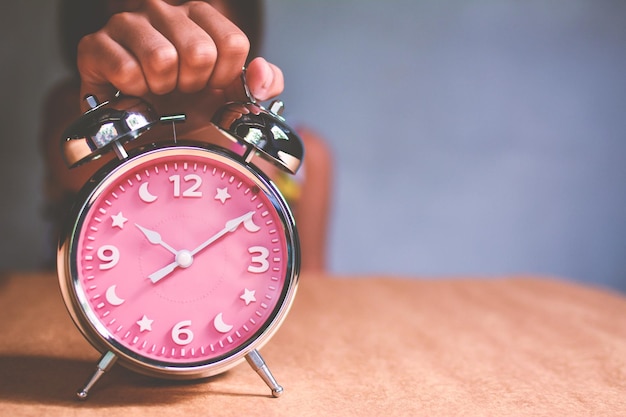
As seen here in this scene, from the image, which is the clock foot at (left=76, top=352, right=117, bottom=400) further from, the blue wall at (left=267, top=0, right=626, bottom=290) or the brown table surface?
the blue wall at (left=267, top=0, right=626, bottom=290)

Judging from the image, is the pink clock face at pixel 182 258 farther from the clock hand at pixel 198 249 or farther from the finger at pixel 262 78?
the finger at pixel 262 78

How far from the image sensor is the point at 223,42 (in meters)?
0.69

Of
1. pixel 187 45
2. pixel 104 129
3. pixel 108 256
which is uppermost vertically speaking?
pixel 187 45

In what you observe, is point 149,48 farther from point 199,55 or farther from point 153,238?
point 153,238

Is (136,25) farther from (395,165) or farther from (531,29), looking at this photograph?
(531,29)

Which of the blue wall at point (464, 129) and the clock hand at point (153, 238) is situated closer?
the clock hand at point (153, 238)

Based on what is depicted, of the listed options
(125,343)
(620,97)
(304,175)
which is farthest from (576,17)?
(125,343)

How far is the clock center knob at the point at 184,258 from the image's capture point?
0.68 meters

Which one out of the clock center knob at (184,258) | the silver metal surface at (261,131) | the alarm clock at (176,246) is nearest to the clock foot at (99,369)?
the alarm clock at (176,246)

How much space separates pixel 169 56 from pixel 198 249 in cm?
22

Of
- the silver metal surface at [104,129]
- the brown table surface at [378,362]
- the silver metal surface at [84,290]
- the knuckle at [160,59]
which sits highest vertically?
the knuckle at [160,59]

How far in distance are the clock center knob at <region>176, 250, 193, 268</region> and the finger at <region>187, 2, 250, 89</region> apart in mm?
214

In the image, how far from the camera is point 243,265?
27.9 inches

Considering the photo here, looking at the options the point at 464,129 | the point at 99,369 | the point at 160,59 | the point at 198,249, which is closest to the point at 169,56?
the point at 160,59
